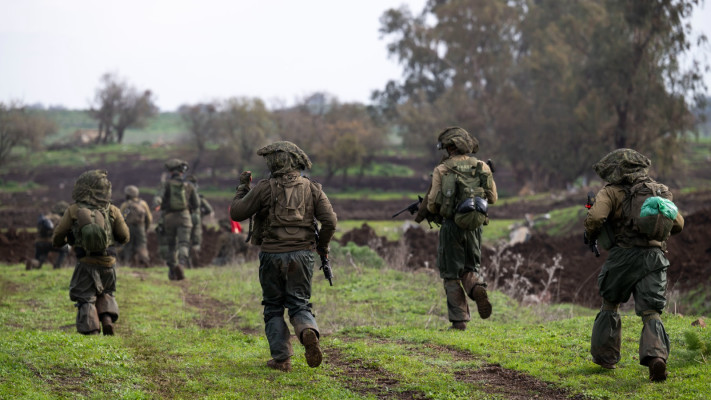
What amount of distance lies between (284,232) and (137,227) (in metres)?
11.6

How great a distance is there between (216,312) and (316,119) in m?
49.7

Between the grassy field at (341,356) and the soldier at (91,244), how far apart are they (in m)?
0.38

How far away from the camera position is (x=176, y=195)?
1547 centimetres

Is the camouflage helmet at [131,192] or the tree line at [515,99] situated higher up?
the tree line at [515,99]

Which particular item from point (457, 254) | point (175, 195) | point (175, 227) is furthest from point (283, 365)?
point (175, 227)

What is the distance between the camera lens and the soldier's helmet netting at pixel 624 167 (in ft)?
22.0

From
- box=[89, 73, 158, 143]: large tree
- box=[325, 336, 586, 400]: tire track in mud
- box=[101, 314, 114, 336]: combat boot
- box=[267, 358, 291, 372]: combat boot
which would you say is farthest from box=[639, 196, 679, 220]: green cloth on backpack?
box=[89, 73, 158, 143]: large tree

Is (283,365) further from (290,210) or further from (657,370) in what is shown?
(657,370)

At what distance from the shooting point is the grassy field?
252 inches

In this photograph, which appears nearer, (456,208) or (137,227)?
(456,208)

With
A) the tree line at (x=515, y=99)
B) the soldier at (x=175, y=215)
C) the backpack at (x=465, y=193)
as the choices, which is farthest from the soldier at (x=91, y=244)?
the tree line at (x=515, y=99)

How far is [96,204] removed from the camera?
9164mm

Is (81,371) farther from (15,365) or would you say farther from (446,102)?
(446,102)

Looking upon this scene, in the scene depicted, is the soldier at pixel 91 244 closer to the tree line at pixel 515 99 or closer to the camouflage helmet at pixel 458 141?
the camouflage helmet at pixel 458 141
